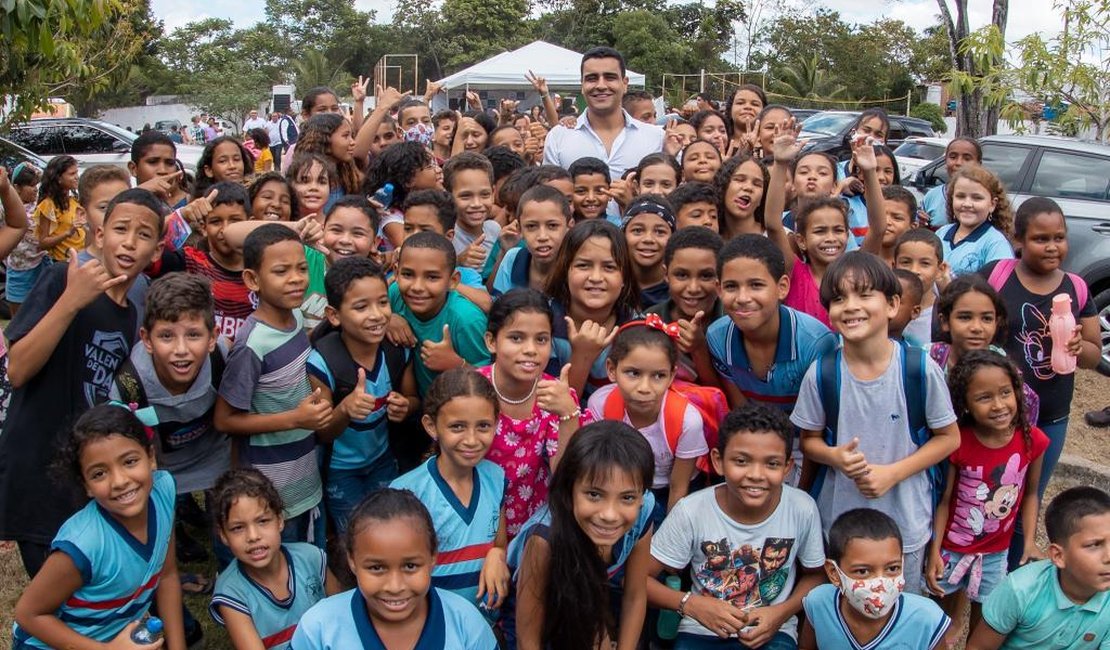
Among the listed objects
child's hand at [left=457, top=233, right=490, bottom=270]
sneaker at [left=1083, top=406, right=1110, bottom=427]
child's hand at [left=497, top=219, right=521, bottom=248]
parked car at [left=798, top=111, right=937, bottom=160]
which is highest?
parked car at [left=798, top=111, right=937, bottom=160]

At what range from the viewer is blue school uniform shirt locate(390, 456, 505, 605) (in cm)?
293

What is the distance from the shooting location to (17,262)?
5.59 metres

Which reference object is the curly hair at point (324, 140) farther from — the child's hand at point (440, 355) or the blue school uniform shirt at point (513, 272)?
the child's hand at point (440, 355)

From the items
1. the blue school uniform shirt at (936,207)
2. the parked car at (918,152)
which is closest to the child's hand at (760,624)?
the blue school uniform shirt at (936,207)

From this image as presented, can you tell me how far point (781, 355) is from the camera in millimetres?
3322

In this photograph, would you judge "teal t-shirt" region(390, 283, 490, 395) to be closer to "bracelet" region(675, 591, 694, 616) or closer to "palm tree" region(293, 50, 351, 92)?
"bracelet" region(675, 591, 694, 616)

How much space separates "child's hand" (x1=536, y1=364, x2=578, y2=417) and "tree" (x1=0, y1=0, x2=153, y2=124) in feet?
10.8

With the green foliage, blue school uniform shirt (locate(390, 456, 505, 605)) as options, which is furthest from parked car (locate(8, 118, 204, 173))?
the green foliage

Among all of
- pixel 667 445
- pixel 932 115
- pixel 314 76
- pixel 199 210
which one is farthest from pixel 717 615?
pixel 314 76

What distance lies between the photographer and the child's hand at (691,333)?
3.36 metres

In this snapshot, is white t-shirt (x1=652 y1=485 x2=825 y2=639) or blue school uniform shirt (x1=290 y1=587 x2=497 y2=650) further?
white t-shirt (x1=652 y1=485 x2=825 y2=639)

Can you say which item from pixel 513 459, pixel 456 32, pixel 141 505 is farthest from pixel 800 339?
pixel 456 32

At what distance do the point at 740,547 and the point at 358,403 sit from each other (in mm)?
1392

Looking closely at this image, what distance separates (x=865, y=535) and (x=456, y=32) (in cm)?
5096
